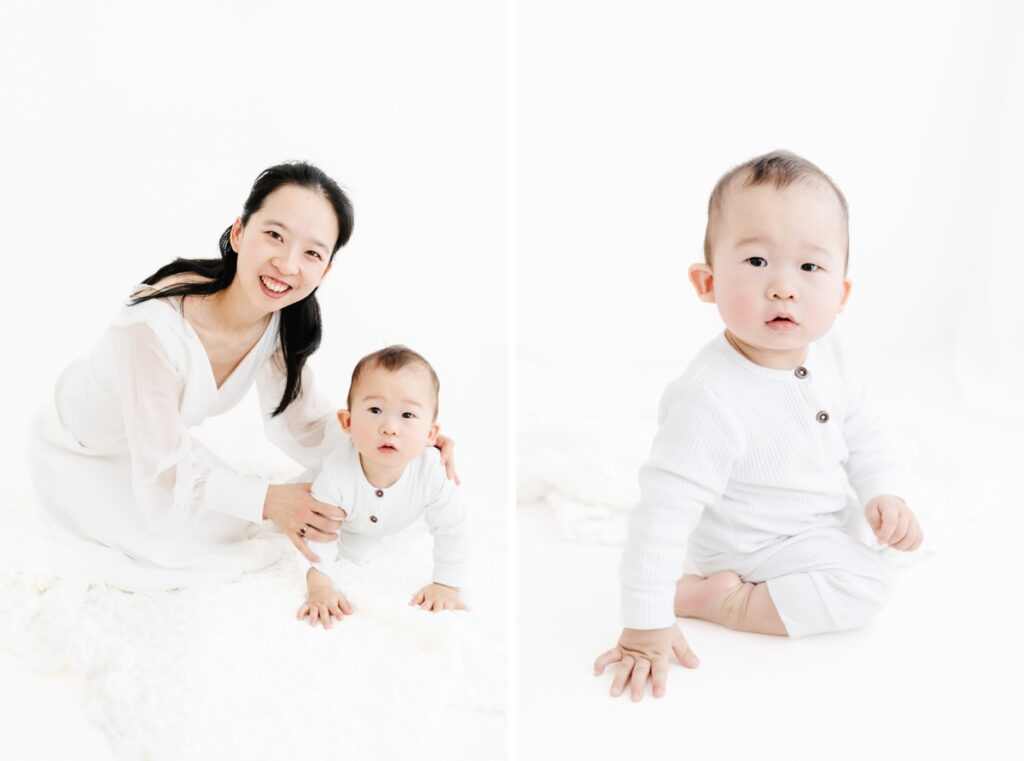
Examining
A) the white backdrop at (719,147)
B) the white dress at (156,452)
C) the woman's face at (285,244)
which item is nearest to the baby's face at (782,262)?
the woman's face at (285,244)

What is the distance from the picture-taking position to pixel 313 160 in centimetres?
143

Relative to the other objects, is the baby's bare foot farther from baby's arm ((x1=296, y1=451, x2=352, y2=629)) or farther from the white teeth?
the white teeth

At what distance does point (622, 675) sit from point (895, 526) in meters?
0.42

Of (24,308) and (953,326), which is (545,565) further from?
(953,326)

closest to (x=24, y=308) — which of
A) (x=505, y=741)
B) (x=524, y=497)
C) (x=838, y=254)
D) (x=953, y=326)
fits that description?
(x=524, y=497)

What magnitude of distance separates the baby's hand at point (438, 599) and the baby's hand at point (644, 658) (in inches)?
7.9

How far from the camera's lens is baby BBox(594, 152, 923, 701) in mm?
1275

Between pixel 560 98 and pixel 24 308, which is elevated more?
pixel 560 98

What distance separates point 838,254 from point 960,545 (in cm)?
59

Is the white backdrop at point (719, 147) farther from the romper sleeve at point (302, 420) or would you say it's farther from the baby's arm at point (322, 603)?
the baby's arm at point (322, 603)

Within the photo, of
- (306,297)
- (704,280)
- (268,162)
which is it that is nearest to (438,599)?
(306,297)

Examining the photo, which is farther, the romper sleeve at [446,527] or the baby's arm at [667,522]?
the romper sleeve at [446,527]

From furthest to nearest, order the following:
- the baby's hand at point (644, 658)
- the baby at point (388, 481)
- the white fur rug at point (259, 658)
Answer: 1. the baby at point (388, 481)
2. the baby's hand at point (644, 658)
3. the white fur rug at point (259, 658)

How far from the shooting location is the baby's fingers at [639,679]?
1.21 meters
